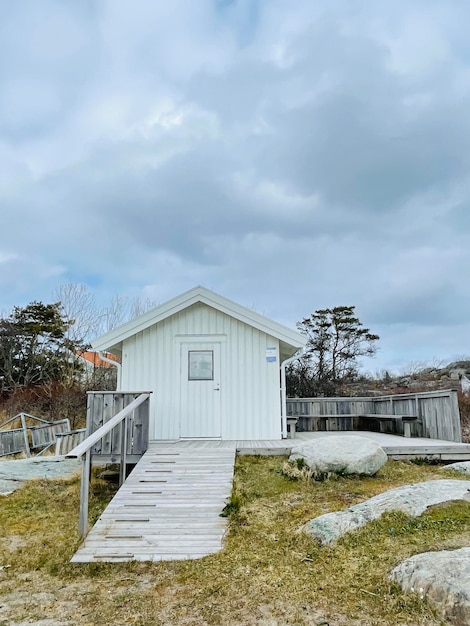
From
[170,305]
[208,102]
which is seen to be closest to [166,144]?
[208,102]

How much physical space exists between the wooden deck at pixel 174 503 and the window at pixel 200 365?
1.82m

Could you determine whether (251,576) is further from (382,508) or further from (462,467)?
(462,467)

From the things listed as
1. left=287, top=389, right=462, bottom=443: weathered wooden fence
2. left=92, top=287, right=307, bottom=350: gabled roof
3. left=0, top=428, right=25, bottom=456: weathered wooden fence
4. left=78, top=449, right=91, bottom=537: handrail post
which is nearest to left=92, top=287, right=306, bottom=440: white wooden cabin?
left=92, top=287, right=307, bottom=350: gabled roof

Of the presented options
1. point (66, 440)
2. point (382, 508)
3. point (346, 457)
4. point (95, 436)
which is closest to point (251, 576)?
point (382, 508)

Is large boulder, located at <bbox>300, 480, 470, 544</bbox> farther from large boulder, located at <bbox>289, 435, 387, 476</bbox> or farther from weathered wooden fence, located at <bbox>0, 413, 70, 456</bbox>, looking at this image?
weathered wooden fence, located at <bbox>0, 413, 70, 456</bbox>

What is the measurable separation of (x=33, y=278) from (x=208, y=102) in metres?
15.9

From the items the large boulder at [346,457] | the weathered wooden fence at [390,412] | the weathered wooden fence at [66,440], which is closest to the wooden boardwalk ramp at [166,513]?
the large boulder at [346,457]

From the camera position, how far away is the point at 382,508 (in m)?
4.46

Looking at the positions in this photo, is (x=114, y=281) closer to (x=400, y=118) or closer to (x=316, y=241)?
(x=316, y=241)

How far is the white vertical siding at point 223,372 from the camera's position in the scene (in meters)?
9.11

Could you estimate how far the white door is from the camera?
29.7 feet

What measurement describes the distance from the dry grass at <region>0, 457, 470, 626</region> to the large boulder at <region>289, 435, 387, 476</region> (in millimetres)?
641

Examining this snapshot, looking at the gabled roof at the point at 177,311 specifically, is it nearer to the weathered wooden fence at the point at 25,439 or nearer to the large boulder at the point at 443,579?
the weathered wooden fence at the point at 25,439

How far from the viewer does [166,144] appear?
522 inches
